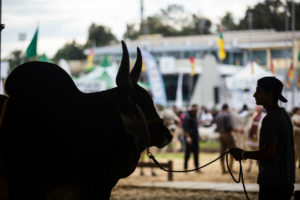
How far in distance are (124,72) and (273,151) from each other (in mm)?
1674

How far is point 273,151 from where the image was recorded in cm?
543

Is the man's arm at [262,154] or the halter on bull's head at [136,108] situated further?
the man's arm at [262,154]

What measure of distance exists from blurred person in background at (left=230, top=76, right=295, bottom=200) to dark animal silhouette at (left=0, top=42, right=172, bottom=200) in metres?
1.17

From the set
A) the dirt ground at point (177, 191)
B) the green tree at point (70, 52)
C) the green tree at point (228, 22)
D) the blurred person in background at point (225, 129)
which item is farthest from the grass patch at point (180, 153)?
the green tree at point (228, 22)

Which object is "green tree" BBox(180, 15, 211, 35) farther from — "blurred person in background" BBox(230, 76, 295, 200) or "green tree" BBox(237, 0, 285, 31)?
"blurred person in background" BBox(230, 76, 295, 200)

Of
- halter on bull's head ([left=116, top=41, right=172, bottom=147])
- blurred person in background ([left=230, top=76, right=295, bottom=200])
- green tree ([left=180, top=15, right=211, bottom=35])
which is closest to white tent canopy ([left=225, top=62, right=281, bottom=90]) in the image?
blurred person in background ([left=230, top=76, right=295, bottom=200])

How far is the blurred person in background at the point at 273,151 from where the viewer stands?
17.9 feet

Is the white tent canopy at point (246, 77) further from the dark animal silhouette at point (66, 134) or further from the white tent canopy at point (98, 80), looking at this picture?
the dark animal silhouette at point (66, 134)

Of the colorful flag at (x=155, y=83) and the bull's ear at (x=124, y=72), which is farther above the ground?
the bull's ear at (x=124, y=72)

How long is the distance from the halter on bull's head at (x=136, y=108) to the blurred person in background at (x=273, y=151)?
876 millimetres

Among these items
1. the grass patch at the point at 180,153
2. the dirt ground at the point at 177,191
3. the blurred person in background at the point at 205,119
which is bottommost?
the grass patch at the point at 180,153

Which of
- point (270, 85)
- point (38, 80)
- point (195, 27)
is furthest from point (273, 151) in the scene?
point (195, 27)

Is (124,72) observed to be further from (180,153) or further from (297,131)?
(180,153)

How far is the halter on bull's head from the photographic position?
189 inches
